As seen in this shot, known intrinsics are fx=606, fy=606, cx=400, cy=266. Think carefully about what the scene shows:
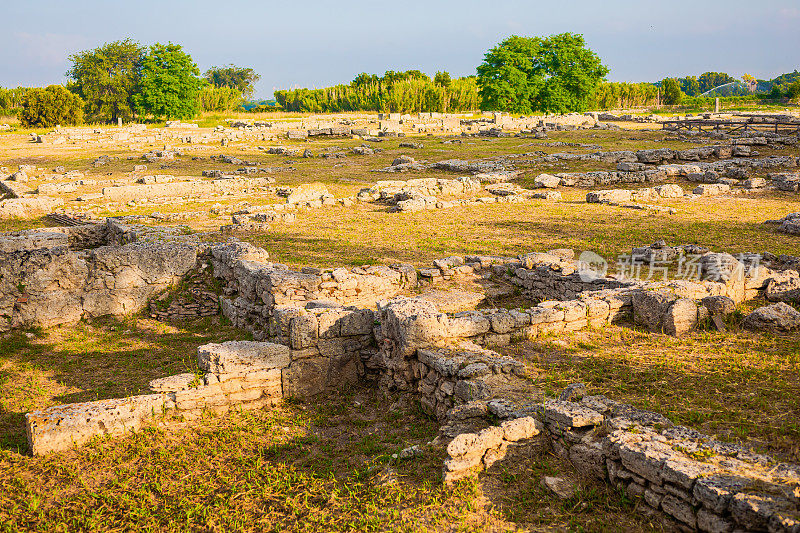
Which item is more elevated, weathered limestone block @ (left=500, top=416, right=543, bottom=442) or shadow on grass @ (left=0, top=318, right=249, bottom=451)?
weathered limestone block @ (left=500, top=416, right=543, bottom=442)

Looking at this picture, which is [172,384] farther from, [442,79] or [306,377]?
[442,79]

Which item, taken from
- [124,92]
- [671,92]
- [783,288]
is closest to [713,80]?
[671,92]

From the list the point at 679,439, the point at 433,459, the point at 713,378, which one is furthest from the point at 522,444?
the point at 713,378

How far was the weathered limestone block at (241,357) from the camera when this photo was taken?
768 centimetres

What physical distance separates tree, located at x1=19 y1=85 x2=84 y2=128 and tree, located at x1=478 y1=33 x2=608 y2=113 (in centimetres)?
3979

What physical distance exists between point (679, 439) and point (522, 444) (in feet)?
4.45

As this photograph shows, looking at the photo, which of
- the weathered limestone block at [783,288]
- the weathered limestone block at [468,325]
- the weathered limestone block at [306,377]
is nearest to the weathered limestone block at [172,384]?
the weathered limestone block at [306,377]

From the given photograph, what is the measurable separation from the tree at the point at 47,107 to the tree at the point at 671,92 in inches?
2940

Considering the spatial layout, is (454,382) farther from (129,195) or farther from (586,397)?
(129,195)

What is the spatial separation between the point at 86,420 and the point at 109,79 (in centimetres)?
7352

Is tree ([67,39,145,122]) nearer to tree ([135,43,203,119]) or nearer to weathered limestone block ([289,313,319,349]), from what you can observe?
tree ([135,43,203,119])

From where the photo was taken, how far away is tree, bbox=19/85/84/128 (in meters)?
53.9

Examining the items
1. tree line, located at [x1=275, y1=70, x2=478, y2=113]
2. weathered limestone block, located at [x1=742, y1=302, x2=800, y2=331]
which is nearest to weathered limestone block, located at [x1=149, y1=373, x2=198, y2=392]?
weathered limestone block, located at [x1=742, y1=302, x2=800, y2=331]

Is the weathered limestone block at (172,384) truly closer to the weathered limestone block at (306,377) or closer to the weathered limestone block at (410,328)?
the weathered limestone block at (306,377)
